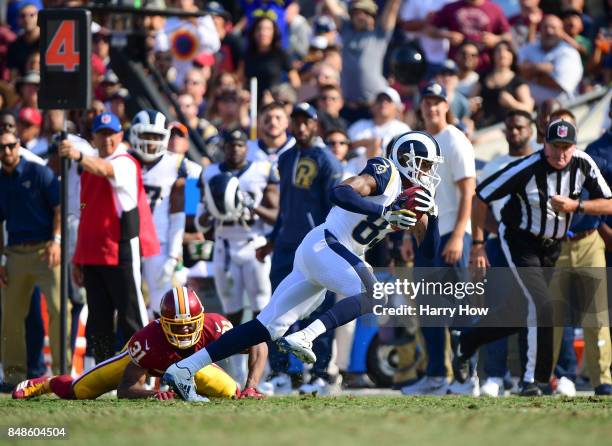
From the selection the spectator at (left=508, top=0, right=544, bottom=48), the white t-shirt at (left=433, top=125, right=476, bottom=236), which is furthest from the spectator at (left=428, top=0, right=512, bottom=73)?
the white t-shirt at (left=433, top=125, right=476, bottom=236)

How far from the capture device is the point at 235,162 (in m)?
12.3

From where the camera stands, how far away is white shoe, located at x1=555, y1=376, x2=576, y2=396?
10.7 metres

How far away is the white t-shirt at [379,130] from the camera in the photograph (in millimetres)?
13164

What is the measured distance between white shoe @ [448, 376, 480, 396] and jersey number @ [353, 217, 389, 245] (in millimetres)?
2070

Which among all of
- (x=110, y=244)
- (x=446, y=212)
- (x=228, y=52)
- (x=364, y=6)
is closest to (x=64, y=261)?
(x=110, y=244)

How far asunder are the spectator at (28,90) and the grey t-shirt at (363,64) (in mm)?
3443

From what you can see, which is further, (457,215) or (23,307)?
(23,307)

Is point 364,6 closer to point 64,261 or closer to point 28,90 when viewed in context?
point 28,90

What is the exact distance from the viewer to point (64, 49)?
11.0 metres

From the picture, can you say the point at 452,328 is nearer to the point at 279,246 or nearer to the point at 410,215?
the point at 279,246

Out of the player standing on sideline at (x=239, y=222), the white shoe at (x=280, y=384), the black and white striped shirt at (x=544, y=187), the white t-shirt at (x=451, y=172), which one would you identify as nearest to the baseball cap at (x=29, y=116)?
the player standing on sideline at (x=239, y=222)

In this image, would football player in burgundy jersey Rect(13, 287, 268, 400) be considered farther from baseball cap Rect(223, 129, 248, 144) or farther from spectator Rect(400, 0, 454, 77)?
spectator Rect(400, 0, 454, 77)

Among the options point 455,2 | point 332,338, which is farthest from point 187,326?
point 455,2

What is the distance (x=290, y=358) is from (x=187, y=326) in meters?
2.15
